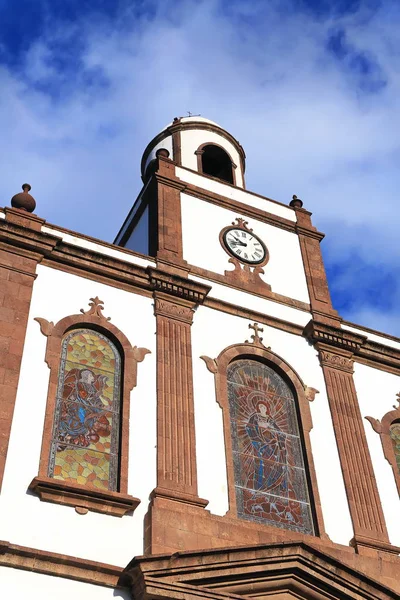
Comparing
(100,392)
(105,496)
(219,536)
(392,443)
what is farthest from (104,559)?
(392,443)

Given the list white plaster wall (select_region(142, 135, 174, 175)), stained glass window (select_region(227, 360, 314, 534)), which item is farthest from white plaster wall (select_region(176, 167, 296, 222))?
stained glass window (select_region(227, 360, 314, 534))

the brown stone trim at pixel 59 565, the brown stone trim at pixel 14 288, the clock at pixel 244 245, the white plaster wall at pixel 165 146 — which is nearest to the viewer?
the brown stone trim at pixel 59 565

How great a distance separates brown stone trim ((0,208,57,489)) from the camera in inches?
536

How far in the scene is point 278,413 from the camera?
16.4m

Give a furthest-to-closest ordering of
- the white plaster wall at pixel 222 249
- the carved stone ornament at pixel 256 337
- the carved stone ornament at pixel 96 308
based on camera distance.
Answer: the white plaster wall at pixel 222 249
the carved stone ornament at pixel 256 337
the carved stone ornament at pixel 96 308

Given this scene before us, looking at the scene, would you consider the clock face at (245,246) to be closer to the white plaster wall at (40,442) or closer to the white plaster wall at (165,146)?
the white plaster wall at (40,442)

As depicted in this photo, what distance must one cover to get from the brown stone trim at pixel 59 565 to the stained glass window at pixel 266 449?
283 centimetres

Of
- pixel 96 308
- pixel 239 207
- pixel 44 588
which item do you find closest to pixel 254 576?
pixel 44 588

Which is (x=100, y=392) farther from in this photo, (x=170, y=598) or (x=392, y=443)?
(x=392, y=443)

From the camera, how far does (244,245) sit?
19.3m

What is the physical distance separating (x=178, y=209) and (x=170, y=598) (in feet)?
30.2

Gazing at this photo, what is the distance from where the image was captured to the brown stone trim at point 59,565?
11977mm

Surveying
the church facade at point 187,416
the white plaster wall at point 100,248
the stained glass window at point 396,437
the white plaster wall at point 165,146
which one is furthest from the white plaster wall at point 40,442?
the white plaster wall at point 165,146

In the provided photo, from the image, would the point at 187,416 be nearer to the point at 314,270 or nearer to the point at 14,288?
the point at 14,288
